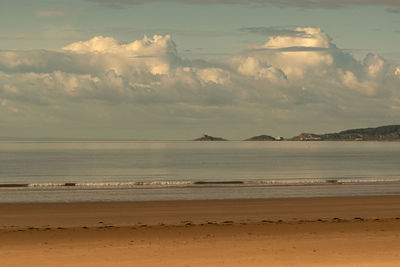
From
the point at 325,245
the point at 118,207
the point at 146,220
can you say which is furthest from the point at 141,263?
the point at 118,207

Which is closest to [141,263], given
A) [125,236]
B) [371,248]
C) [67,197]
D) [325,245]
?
[125,236]

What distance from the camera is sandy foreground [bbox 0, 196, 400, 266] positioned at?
1466cm

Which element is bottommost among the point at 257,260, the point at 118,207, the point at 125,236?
the point at 257,260

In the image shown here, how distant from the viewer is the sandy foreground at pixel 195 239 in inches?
577

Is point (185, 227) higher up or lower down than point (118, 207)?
lower down

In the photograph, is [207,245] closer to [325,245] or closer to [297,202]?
[325,245]

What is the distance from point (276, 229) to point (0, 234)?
955 centimetres

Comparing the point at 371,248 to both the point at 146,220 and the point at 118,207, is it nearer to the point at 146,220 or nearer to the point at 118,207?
the point at 146,220

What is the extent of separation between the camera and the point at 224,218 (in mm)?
24766

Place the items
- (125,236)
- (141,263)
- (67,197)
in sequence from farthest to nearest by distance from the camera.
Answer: (67,197) < (125,236) < (141,263)

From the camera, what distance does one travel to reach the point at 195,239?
17688 mm

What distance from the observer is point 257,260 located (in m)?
14.6

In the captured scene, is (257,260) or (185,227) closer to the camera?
(257,260)

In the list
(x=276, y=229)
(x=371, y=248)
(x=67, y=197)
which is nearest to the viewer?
(x=371, y=248)
